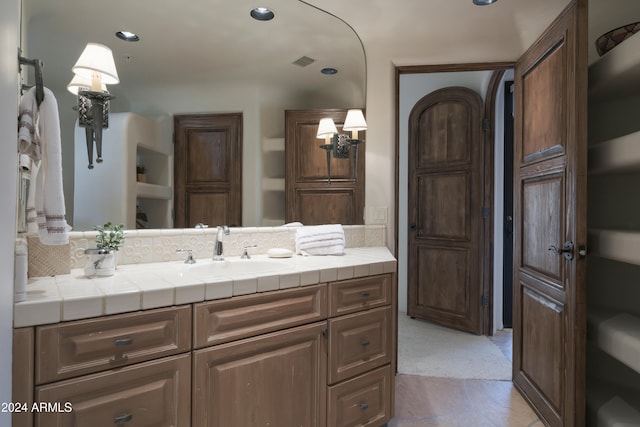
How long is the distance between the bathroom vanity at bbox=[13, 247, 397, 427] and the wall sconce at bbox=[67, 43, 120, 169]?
1.91 ft

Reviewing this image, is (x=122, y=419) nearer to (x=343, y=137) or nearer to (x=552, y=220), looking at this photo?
(x=343, y=137)

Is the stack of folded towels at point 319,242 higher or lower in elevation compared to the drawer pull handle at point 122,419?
higher

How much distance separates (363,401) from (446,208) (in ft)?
7.49

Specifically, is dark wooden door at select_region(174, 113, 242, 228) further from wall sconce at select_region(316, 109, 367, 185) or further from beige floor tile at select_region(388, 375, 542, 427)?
beige floor tile at select_region(388, 375, 542, 427)

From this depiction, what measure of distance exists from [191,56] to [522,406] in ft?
8.79

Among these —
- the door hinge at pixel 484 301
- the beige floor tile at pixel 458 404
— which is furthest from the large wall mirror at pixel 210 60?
the door hinge at pixel 484 301

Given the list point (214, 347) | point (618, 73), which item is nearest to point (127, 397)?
point (214, 347)

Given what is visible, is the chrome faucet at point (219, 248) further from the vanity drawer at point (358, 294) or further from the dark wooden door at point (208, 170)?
the vanity drawer at point (358, 294)

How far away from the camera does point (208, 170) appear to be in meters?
1.99

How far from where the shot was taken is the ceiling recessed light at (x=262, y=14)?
206cm

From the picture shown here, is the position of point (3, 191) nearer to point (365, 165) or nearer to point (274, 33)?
point (274, 33)

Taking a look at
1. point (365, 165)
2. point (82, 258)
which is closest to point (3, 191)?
point (82, 258)

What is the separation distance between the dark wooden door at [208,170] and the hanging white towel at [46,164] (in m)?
0.68

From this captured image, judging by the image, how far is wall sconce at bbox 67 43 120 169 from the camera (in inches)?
62.0
